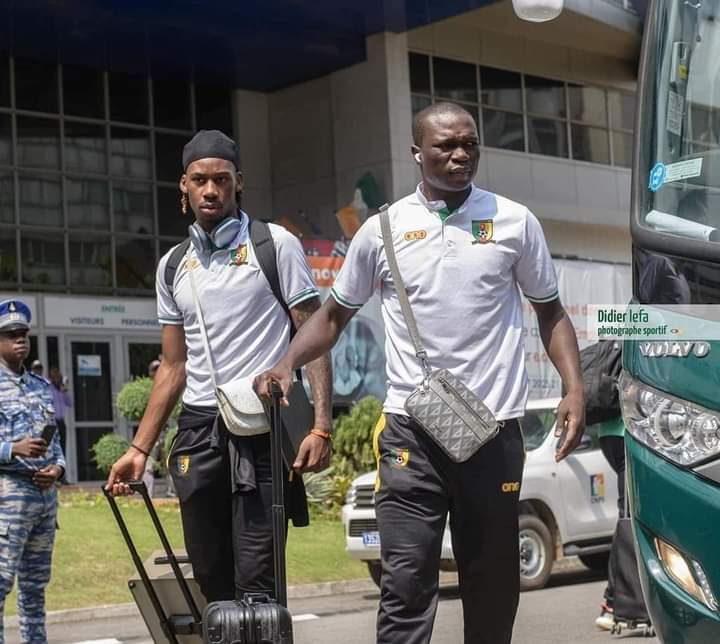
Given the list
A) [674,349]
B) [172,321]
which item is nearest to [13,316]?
[172,321]

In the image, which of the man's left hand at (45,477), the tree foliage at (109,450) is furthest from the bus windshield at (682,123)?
the tree foliage at (109,450)

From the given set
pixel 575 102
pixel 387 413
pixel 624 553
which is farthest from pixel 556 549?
pixel 575 102

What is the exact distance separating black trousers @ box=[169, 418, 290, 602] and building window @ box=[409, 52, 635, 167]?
22908 millimetres

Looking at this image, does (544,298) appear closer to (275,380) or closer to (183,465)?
(275,380)

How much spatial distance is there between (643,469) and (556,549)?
28.9 feet

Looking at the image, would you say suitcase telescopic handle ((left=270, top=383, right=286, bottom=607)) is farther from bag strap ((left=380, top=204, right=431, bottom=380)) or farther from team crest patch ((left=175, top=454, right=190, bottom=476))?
team crest patch ((left=175, top=454, right=190, bottom=476))

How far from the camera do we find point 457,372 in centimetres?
493

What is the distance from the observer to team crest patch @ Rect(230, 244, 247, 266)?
559 cm

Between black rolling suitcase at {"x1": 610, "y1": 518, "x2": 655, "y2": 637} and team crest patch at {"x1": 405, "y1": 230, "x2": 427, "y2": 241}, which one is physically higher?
team crest patch at {"x1": 405, "y1": 230, "x2": 427, "y2": 241}

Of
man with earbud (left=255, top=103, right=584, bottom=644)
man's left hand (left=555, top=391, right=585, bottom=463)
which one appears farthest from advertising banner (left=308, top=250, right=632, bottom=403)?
man's left hand (left=555, top=391, right=585, bottom=463)

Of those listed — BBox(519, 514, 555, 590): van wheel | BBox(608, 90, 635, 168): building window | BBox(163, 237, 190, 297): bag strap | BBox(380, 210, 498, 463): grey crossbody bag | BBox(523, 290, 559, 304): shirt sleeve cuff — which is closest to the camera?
BBox(380, 210, 498, 463): grey crossbody bag

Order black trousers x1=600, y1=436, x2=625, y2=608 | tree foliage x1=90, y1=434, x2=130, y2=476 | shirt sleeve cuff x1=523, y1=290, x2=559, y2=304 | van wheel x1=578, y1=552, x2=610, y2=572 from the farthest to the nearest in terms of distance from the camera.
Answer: tree foliage x1=90, y1=434, x2=130, y2=476 → van wheel x1=578, y1=552, x2=610, y2=572 → black trousers x1=600, y1=436, x2=625, y2=608 → shirt sleeve cuff x1=523, y1=290, x2=559, y2=304

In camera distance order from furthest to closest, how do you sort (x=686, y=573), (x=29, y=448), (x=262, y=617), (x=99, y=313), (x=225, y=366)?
(x=99, y=313) < (x=29, y=448) < (x=225, y=366) < (x=262, y=617) < (x=686, y=573)

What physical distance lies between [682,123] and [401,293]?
1097 mm
